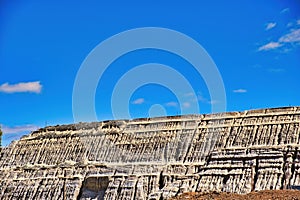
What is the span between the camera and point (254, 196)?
31.4 metres

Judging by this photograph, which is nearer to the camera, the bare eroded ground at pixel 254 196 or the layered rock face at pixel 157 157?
the bare eroded ground at pixel 254 196

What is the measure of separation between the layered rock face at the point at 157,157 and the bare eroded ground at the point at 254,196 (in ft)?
5.36

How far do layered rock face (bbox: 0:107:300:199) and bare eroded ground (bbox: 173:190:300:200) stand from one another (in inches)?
64.3

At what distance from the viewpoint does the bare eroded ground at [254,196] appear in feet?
98.1

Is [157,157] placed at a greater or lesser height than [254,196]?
greater

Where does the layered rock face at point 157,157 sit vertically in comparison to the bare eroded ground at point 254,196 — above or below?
above

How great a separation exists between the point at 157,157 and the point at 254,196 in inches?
426

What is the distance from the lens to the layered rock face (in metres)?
35.2

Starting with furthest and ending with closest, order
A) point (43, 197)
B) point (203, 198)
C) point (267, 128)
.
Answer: point (43, 197), point (267, 128), point (203, 198)

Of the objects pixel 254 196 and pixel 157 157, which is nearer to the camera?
pixel 254 196

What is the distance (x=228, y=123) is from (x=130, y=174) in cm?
795

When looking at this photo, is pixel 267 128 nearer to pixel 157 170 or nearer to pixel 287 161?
pixel 287 161

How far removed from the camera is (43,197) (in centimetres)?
4334

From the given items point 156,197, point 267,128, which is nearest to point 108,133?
point 156,197
